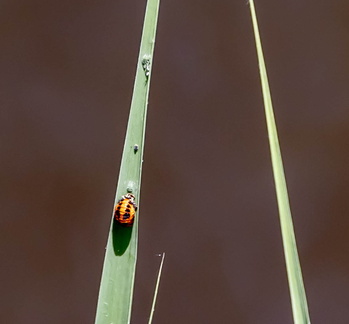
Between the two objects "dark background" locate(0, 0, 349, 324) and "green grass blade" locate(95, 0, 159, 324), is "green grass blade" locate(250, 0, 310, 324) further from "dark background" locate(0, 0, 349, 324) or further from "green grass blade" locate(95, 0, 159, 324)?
"dark background" locate(0, 0, 349, 324)

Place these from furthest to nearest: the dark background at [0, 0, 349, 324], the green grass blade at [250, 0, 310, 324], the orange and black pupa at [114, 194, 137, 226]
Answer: the dark background at [0, 0, 349, 324]
the orange and black pupa at [114, 194, 137, 226]
the green grass blade at [250, 0, 310, 324]

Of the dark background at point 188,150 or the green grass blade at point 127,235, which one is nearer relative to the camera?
the green grass blade at point 127,235

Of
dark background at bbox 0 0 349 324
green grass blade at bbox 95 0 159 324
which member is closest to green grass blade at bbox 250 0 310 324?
green grass blade at bbox 95 0 159 324

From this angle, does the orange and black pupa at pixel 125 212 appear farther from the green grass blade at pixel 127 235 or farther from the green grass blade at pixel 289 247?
the green grass blade at pixel 289 247

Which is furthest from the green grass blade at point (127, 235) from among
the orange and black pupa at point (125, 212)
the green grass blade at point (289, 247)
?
the green grass blade at point (289, 247)

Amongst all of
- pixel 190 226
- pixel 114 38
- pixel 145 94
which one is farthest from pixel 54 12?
pixel 145 94

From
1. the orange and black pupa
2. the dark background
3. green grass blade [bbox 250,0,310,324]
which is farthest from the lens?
the dark background

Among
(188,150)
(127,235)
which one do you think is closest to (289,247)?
(127,235)
